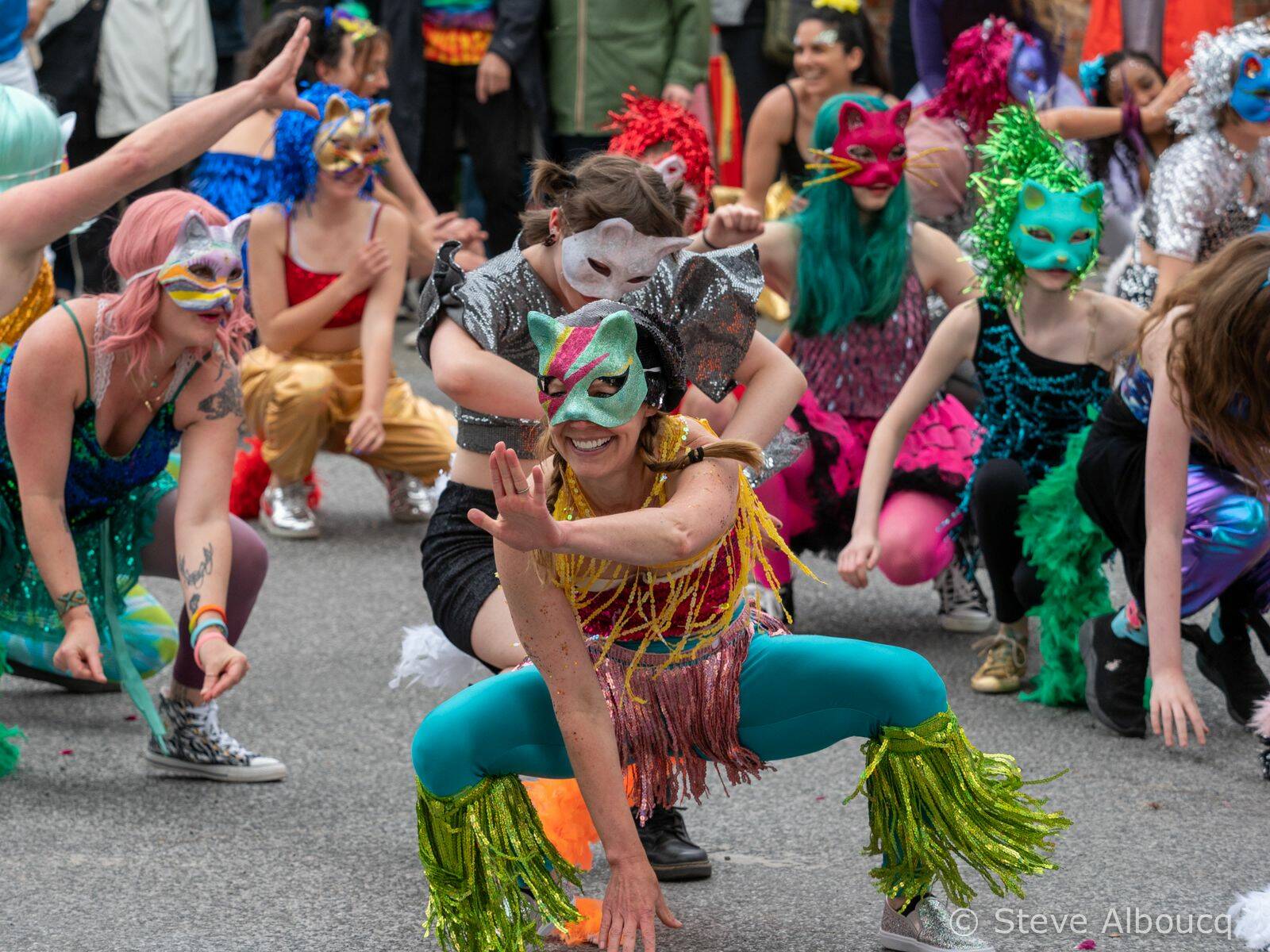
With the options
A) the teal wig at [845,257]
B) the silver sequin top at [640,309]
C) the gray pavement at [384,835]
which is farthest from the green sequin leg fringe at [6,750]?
the teal wig at [845,257]

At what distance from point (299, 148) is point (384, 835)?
2.83m

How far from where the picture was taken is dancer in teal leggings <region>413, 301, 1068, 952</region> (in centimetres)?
232

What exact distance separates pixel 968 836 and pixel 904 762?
0.45 feet

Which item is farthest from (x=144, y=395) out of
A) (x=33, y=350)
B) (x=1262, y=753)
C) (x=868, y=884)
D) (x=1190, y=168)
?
(x=1190, y=168)

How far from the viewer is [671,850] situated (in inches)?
116

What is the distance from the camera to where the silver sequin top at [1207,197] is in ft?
15.1

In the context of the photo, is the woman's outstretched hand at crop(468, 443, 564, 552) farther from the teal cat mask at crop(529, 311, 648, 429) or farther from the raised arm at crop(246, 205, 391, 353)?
the raised arm at crop(246, 205, 391, 353)

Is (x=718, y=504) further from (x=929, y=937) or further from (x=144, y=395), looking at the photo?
(x=144, y=395)

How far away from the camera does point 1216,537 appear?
11.4 ft

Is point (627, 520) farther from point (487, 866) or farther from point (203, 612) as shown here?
point (203, 612)

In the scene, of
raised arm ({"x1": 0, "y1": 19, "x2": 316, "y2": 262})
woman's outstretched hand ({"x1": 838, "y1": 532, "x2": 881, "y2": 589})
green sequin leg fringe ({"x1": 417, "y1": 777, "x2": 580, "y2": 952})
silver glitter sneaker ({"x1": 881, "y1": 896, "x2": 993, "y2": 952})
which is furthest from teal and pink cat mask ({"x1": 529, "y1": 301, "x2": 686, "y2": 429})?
woman's outstretched hand ({"x1": 838, "y1": 532, "x2": 881, "y2": 589})

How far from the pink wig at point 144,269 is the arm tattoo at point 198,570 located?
0.37m

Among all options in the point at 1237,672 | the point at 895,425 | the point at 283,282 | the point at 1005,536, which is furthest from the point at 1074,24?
the point at 1237,672

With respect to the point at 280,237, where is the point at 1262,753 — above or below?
below
